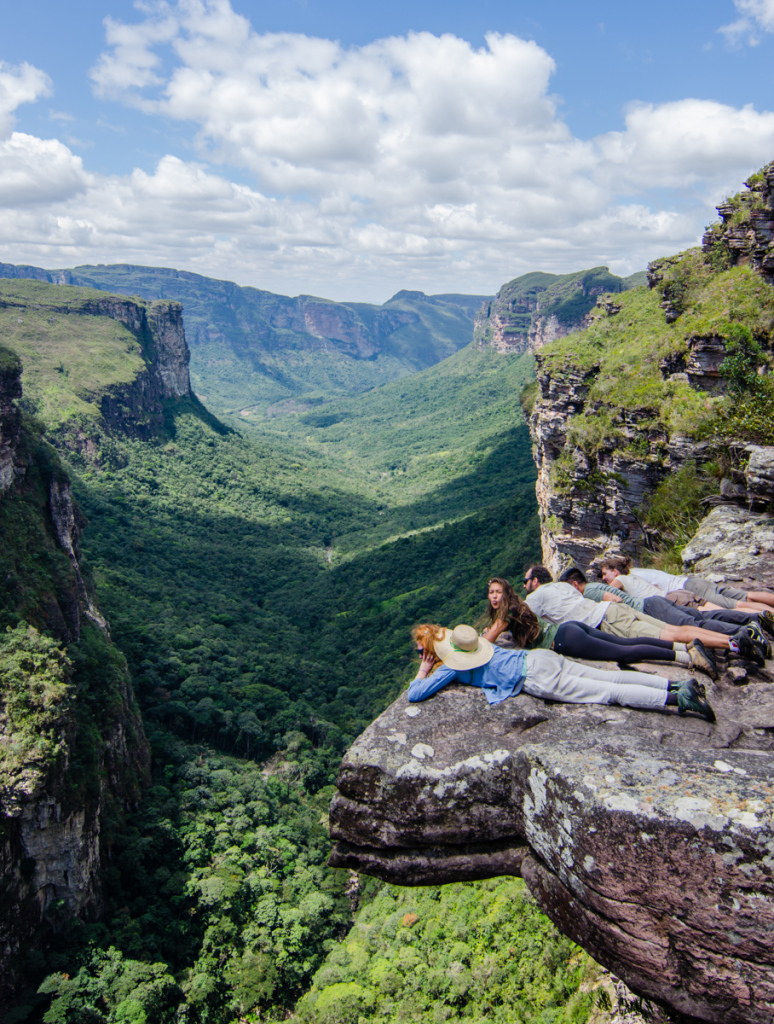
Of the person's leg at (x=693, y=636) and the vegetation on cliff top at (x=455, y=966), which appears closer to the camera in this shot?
the person's leg at (x=693, y=636)

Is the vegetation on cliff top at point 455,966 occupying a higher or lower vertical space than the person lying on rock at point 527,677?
lower

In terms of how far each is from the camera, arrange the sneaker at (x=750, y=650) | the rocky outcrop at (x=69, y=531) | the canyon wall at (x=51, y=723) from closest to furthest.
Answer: the sneaker at (x=750, y=650) < the canyon wall at (x=51, y=723) < the rocky outcrop at (x=69, y=531)

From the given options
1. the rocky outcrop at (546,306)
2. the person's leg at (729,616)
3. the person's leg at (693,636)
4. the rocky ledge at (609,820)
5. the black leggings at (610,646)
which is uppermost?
the rocky outcrop at (546,306)

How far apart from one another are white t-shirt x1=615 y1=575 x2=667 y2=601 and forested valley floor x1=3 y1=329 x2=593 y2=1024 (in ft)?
22.1

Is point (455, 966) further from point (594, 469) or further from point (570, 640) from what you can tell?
point (594, 469)

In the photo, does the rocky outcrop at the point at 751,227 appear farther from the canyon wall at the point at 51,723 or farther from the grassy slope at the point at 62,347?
the grassy slope at the point at 62,347

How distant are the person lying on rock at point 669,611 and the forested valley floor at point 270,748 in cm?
660

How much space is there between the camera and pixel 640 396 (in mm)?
24891

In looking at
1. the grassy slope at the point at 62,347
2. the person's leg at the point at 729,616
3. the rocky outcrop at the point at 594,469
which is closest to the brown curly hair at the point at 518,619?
the person's leg at the point at 729,616

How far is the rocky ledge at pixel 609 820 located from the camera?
4812 mm

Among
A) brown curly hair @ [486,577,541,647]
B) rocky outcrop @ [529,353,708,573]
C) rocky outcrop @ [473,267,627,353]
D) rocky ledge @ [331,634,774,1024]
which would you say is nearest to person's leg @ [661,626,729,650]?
rocky ledge @ [331,634,774,1024]

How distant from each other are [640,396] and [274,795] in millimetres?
37952

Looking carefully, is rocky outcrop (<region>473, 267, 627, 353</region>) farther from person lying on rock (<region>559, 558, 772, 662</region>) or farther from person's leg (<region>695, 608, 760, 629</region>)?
person's leg (<region>695, 608, 760, 629</region>)

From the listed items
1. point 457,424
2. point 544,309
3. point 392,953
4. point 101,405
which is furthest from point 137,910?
point 544,309
